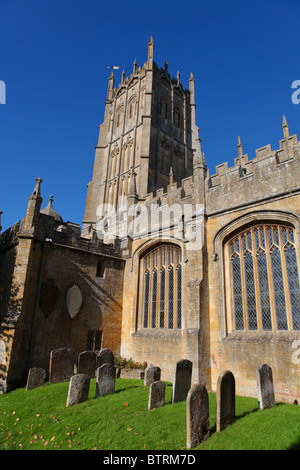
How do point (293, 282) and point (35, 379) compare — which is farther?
point (35, 379)

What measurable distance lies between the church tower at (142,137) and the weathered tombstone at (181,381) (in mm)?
19235

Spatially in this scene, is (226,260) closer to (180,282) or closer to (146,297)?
(180,282)

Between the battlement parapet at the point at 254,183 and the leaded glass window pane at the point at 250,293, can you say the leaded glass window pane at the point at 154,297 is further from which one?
the leaded glass window pane at the point at 250,293

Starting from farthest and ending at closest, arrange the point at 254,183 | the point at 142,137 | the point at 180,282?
the point at 142,137 → the point at 180,282 → the point at 254,183

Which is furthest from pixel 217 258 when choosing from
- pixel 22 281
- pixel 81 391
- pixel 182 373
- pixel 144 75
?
pixel 144 75

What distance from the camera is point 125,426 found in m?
6.39

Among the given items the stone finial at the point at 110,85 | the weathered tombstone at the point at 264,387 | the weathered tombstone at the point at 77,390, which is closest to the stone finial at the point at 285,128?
the weathered tombstone at the point at 264,387

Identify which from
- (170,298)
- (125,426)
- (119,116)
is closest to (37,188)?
(170,298)

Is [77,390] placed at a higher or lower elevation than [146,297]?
lower

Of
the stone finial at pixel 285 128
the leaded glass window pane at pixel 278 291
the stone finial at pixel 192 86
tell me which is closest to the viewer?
the leaded glass window pane at pixel 278 291

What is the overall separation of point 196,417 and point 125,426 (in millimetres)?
1734

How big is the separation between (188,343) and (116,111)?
104 feet

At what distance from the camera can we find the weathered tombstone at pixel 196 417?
550 cm

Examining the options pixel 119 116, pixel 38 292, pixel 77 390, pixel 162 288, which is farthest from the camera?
pixel 119 116
